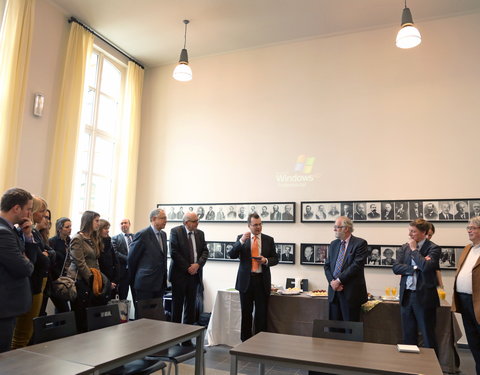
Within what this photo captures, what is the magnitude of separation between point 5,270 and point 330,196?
4.85 m

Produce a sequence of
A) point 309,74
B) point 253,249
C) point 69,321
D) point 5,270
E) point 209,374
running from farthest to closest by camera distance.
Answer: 1. point 309,74
2. point 253,249
3. point 209,374
4. point 69,321
5. point 5,270

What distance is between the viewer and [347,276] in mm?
4055

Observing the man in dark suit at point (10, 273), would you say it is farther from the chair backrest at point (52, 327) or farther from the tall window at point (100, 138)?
the tall window at point (100, 138)

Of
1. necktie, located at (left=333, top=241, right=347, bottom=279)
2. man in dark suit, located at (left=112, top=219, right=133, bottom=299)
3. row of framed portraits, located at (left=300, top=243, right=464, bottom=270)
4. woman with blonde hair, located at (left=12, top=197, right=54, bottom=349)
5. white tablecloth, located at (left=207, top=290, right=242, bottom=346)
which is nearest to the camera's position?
woman with blonde hair, located at (left=12, top=197, right=54, bottom=349)

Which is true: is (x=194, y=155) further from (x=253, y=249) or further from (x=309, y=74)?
(x=253, y=249)

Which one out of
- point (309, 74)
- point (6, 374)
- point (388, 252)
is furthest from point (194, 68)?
point (6, 374)

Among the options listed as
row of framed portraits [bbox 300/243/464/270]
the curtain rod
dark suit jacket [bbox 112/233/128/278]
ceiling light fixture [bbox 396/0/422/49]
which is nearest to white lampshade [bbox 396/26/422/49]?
ceiling light fixture [bbox 396/0/422/49]

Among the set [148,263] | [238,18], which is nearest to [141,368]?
[148,263]

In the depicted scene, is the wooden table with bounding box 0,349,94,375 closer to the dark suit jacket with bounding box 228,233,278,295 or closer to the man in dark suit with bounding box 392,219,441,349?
the dark suit jacket with bounding box 228,233,278,295

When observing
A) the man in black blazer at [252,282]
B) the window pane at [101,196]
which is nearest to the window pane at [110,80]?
the window pane at [101,196]

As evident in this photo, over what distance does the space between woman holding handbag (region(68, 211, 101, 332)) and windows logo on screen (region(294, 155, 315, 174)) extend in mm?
3588

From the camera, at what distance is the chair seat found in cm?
268

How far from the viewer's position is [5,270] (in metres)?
2.43

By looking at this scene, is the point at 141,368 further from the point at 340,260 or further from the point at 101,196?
the point at 101,196
